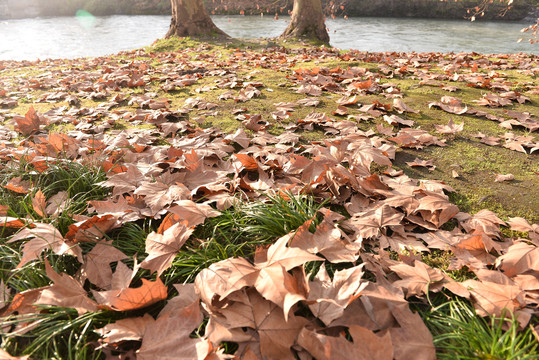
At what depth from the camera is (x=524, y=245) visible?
1302 millimetres

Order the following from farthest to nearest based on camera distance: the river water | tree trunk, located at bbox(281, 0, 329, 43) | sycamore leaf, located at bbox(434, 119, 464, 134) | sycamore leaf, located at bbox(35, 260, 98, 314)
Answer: the river water < tree trunk, located at bbox(281, 0, 329, 43) < sycamore leaf, located at bbox(434, 119, 464, 134) < sycamore leaf, located at bbox(35, 260, 98, 314)

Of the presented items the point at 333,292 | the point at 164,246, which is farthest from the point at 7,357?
the point at 333,292

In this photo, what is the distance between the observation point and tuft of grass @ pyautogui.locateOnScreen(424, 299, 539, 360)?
0.92 metres

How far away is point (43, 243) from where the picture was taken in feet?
4.51

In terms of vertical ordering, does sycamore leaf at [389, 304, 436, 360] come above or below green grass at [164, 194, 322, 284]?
below

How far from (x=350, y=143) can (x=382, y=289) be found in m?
1.40

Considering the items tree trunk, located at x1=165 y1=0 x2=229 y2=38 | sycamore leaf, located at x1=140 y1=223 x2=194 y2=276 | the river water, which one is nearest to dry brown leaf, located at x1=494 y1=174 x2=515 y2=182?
sycamore leaf, located at x1=140 y1=223 x2=194 y2=276

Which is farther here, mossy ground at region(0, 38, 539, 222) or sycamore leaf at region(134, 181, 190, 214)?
mossy ground at region(0, 38, 539, 222)

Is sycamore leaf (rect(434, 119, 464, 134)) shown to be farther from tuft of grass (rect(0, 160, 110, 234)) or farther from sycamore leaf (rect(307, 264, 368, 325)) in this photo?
tuft of grass (rect(0, 160, 110, 234))

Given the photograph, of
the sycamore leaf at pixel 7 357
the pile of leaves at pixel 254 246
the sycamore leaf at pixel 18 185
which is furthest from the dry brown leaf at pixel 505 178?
the sycamore leaf at pixel 18 185

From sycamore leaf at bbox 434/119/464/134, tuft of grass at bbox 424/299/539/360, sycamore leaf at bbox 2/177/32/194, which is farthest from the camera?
sycamore leaf at bbox 434/119/464/134

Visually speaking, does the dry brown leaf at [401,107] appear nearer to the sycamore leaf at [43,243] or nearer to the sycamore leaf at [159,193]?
the sycamore leaf at [159,193]

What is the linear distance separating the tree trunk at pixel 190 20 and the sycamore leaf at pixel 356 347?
9664 millimetres

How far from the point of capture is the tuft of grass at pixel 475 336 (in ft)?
3.02
